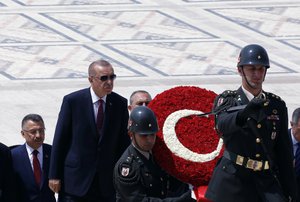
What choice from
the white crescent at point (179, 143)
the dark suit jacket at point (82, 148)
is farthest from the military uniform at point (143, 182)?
the dark suit jacket at point (82, 148)

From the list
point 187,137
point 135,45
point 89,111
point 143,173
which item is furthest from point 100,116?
point 135,45

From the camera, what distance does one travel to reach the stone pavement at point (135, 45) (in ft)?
51.6

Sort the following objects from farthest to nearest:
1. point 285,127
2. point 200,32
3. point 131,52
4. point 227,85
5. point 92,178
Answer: point 200,32
point 131,52
point 227,85
point 92,178
point 285,127

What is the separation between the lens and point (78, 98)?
9.30 metres

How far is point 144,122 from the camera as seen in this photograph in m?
7.65

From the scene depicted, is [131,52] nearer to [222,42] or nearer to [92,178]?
[222,42]

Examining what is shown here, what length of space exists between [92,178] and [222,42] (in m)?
9.22

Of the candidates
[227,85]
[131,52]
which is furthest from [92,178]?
[131,52]

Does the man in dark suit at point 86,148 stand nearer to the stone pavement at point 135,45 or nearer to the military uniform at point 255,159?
the military uniform at point 255,159

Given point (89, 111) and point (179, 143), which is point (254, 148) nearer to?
point (179, 143)

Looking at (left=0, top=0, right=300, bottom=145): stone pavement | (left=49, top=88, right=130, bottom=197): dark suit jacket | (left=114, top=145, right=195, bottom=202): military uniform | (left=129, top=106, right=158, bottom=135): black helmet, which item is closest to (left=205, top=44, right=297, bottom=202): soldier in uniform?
(left=114, top=145, right=195, bottom=202): military uniform

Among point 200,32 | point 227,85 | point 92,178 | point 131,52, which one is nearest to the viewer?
point 92,178

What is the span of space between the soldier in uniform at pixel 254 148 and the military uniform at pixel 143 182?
0.27 m

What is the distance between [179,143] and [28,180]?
7.35 feet
